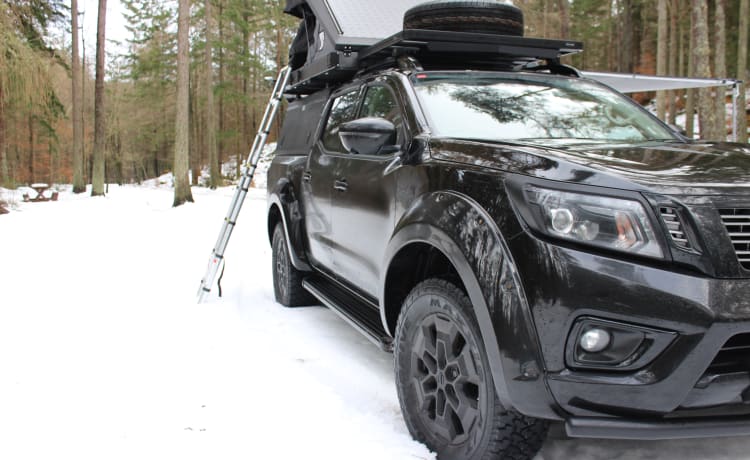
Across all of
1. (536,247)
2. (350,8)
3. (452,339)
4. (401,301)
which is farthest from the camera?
(350,8)

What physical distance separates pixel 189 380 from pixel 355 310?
1.17 metres

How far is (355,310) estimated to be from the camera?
4164mm

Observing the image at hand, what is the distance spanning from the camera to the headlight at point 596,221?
7.00 feet

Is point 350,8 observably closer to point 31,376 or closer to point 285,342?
point 285,342

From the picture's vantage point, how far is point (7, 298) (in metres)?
6.38

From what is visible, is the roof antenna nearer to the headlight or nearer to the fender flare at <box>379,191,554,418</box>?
the fender flare at <box>379,191,554,418</box>

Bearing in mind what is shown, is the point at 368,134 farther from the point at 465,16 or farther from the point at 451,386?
the point at 465,16

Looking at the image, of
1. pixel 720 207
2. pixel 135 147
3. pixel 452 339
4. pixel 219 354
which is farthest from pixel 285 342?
pixel 135 147

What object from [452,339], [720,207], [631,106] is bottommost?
[452,339]

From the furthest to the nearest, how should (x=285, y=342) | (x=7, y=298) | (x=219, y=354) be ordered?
(x=7, y=298) → (x=285, y=342) → (x=219, y=354)

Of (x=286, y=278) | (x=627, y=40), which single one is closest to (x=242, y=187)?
→ (x=286, y=278)

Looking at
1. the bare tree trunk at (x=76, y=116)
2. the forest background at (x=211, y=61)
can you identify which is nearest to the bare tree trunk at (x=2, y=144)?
the forest background at (x=211, y=61)

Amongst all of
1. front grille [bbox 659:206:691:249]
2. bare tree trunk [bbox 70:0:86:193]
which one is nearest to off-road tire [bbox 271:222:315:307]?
front grille [bbox 659:206:691:249]

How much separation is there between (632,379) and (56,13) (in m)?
30.9
